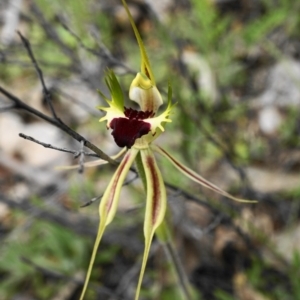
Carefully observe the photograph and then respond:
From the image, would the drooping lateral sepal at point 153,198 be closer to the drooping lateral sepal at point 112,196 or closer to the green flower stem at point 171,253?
the drooping lateral sepal at point 112,196

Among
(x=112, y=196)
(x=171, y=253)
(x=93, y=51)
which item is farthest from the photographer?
(x=93, y=51)

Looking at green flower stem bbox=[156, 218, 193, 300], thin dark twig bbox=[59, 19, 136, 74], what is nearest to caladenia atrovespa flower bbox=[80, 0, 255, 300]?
green flower stem bbox=[156, 218, 193, 300]

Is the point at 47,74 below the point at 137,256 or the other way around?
the other way around

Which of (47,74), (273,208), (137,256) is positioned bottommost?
(137,256)

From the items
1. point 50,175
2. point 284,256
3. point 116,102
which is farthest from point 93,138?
point 116,102

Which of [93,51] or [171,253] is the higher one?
[93,51]

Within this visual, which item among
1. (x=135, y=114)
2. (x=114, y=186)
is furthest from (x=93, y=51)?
(x=114, y=186)

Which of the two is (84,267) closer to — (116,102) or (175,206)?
(175,206)

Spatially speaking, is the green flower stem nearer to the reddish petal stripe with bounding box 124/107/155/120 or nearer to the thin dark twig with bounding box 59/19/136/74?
the reddish petal stripe with bounding box 124/107/155/120

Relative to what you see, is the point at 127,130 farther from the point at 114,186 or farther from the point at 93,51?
the point at 93,51
